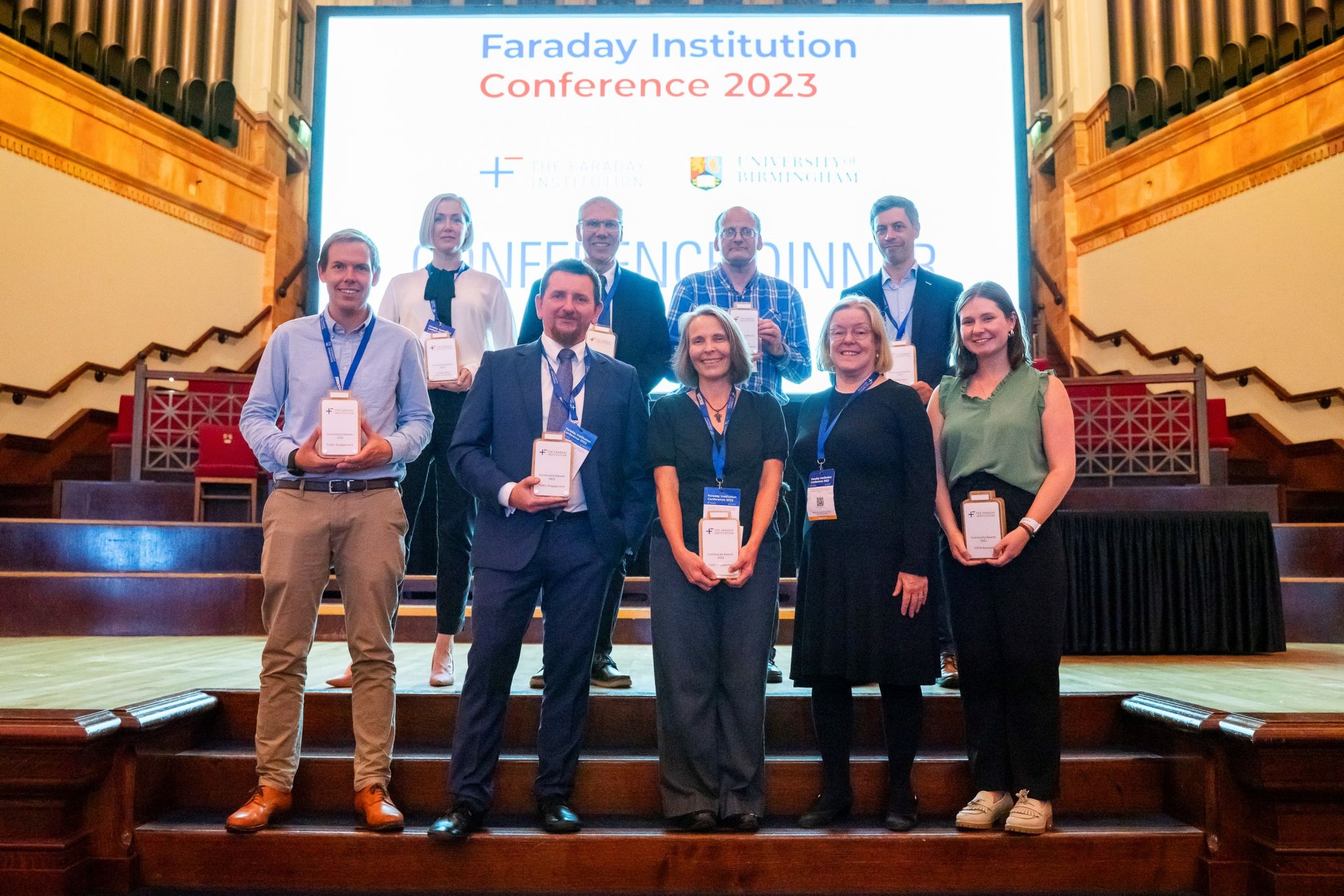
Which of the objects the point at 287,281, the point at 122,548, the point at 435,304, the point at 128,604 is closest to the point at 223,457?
the point at 122,548

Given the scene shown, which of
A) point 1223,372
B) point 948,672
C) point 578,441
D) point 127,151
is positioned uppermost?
point 127,151

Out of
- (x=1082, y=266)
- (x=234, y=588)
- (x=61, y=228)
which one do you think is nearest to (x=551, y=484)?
(x=234, y=588)

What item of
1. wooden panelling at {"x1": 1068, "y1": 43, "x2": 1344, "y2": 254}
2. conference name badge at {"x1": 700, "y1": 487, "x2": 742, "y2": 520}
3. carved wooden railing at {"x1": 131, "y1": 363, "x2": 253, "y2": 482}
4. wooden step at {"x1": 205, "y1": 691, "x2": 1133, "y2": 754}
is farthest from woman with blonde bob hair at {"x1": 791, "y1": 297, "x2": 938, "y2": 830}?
wooden panelling at {"x1": 1068, "y1": 43, "x2": 1344, "y2": 254}

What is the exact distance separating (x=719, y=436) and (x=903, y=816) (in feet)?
3.36

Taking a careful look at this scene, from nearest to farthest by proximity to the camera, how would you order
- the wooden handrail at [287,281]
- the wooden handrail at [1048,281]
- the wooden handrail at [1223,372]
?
1. the wooden handrail at [1223,372]
2. the wooden handrail at [287,281]
3. the wooden handrail at [1048,281]

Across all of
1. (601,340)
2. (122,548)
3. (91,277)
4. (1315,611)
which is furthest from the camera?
(91,277)

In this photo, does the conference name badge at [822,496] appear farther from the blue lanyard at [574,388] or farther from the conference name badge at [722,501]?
the blue lanyard at [574,388]

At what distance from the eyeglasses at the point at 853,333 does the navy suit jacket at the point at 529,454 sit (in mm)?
523

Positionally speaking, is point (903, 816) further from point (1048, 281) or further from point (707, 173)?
point (1048, 281)

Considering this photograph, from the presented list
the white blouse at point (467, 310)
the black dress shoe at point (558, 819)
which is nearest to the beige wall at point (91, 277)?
the white blouse at point (467, 310)

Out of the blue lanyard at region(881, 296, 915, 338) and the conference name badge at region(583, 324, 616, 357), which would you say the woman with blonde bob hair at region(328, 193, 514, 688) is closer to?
the conference name badge at region(583, 324, 616, 357)

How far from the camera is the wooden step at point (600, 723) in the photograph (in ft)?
9.53

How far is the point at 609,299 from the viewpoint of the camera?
3223 mm

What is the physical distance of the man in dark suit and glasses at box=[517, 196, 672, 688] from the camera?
124 inches
